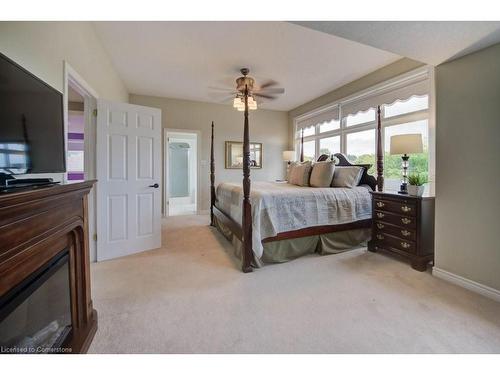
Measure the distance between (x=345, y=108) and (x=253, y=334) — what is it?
4402mm

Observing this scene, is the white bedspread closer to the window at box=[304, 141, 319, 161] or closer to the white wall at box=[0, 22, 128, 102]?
the white wall at box=[0, 22, 128, 102]

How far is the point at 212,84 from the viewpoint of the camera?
441cm

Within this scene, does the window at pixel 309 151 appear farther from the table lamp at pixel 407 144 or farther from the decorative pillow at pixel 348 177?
the table lamp at pixel 407 144

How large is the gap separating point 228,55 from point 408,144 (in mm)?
2612

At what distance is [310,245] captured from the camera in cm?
286

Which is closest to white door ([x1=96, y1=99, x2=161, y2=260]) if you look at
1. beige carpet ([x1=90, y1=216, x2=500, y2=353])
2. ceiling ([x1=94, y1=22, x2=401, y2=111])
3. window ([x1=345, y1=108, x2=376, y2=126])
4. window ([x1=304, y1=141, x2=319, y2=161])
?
beige carpet ([x1=90, y1=216, x2=500, y2=353])

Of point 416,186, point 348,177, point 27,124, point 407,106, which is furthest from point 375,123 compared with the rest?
point 27,124

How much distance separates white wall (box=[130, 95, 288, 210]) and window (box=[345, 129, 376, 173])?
7.00 feet

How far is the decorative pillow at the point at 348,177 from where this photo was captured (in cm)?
335

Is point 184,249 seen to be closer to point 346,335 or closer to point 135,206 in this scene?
point 135,206

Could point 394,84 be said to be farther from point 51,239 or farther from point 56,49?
point 51,239

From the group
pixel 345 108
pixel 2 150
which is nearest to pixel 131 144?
pixel 2 150

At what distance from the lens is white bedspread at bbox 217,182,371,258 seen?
8.21 ft
